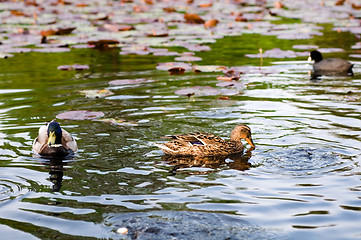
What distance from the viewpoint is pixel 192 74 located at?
43.6 ft

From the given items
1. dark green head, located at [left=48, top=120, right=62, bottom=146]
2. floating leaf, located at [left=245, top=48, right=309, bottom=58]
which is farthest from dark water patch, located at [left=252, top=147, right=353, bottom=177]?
floating leaf, located at [left=245, top=48, right=309, bottom=58]

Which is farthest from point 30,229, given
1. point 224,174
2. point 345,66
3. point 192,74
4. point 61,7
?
point 61,7

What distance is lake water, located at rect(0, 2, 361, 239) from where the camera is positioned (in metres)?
5.65

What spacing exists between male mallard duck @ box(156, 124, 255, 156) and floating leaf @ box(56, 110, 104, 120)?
1.93m

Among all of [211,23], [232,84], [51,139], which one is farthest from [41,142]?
[211,23]

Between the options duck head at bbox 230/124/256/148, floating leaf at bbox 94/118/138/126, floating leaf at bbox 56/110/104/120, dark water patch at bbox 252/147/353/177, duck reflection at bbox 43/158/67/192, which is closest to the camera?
duck reflection at bbox 43/158/67/192

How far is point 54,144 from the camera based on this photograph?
8.18 m

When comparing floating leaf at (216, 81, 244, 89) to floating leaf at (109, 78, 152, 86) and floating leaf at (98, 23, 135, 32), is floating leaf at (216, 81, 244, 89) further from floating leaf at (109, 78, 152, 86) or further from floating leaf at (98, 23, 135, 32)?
floating leaf at (98, 23, 135, 32)

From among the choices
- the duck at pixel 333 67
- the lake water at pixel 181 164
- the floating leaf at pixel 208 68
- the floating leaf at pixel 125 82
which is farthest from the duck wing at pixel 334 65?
the floating leaf at pixel 125 82

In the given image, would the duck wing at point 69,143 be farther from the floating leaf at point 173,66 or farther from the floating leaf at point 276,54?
the floating leaf at point 276,54

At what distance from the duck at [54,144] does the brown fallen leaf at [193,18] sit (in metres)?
11.7


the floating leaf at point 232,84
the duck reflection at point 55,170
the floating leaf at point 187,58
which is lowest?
the duck reflection at point 55,170

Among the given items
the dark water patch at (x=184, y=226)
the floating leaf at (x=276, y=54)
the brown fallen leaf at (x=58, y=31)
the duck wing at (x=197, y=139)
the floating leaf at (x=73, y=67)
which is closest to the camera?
the dark water patch at (x=184, y=226)

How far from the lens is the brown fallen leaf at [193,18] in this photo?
762 inches
